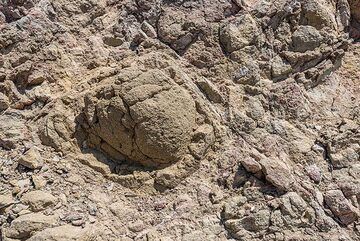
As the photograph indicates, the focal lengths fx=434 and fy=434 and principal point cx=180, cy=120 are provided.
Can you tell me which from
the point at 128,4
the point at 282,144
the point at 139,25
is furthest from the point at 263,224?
the point at 128,4

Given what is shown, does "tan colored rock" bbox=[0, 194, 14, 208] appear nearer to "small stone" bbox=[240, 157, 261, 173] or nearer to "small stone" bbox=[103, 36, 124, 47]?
"small stone" bbox=[103, 36, 124, 47]

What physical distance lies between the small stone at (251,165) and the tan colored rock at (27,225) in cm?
185

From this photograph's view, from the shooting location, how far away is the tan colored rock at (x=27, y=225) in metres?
3.69

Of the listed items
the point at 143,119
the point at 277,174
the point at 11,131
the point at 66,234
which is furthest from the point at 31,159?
the point at 277,174

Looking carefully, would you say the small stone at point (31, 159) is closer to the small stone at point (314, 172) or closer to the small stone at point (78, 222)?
the small stone at point (78, 222)

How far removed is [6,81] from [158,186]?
196 centimetres

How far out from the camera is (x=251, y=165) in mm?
4250

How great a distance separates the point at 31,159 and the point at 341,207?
3.00 m

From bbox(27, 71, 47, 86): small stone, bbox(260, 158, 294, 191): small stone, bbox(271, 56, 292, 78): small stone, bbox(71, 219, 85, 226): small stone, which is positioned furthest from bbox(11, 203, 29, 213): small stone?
bbox(271, 56, 292, 78): small stone

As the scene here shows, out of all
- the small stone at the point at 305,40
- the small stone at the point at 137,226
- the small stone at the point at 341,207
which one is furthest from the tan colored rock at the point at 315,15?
the small stone at the point at 137,226

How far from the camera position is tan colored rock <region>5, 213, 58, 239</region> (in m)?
3.69

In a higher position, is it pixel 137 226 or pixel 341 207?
pixel 341 207

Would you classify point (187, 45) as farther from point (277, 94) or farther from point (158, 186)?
point (158, 186)

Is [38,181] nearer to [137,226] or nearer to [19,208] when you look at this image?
[19,208]
